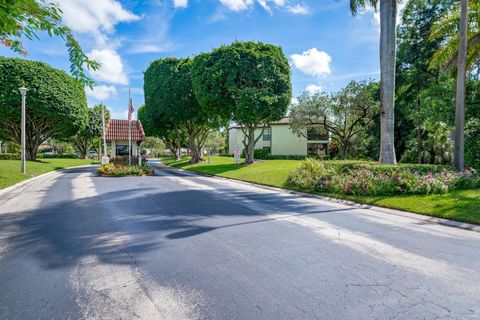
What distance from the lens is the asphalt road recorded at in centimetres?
309

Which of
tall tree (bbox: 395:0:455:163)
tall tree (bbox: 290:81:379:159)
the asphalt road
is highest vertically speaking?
tall tree (bbox: 395:0:455:163)

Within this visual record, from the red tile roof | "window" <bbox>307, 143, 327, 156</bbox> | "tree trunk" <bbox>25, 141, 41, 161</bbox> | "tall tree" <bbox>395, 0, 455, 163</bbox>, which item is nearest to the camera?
"tall tree" <bbox>395, 0, 455, 163</bbox>

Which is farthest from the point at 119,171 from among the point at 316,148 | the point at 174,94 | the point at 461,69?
the point at 316,148

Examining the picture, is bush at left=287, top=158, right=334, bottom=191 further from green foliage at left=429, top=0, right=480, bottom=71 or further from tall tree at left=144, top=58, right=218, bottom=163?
tall tree at left=144, top=58, right=218, bottom=163

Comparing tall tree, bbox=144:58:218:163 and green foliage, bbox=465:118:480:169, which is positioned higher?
tall tree, bbox=144:58:218:163

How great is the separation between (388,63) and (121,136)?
2390 centimetres

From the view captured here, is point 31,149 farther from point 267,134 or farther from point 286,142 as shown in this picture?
point 286,142

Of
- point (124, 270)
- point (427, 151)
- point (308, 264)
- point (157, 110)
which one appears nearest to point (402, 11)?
point (427, 151)

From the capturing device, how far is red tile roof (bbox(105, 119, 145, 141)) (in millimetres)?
27328

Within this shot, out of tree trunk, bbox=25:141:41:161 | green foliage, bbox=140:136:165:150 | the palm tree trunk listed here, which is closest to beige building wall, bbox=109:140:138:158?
tree trunk, bbox=25:141:41:161

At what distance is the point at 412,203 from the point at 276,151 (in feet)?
124

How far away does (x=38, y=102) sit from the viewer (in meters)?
28.5

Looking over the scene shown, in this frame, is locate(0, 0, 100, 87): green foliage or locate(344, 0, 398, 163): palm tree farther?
locate(344, 0, 398, 163): palm tree

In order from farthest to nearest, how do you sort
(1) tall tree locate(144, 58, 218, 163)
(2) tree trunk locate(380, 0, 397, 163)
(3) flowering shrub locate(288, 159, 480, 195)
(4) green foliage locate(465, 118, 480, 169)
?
(1) tall tree locate(144, 58, 218, 163)
(4) green foliage locate(465, 118, 480, 169)
(2) tree trunk locate(380, 0, 397, 163)
(3) flowering shrub locate(288, 159, 480, 195)
